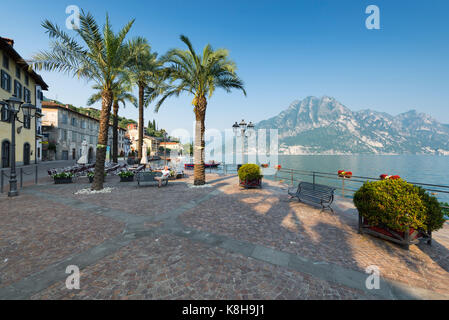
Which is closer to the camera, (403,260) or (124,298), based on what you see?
(124,298)

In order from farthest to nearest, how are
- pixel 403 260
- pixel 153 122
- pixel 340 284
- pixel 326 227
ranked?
pixel 153 122 < pixel 326 227 < pixel 403 260 < pixel 340 284

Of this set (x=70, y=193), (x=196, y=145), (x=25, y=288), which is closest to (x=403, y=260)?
(x=25, y=288)

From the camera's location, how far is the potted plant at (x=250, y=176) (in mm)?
10891

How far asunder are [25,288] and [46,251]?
4.16 feet

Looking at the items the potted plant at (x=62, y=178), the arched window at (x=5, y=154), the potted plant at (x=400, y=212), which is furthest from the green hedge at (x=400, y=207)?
the arched window at (x=5, y=154)

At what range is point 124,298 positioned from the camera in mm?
2621

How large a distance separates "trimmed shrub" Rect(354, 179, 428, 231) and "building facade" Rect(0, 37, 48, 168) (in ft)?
74.8

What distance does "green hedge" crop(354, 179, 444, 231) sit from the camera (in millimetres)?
4129

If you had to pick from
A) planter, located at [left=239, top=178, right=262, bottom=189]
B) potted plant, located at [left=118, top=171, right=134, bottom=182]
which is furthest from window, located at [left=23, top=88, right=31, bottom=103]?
planter, located at [left=239, top=178, right=262, bottom=189]

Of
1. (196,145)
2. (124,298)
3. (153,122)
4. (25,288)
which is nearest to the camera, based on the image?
(124,298)

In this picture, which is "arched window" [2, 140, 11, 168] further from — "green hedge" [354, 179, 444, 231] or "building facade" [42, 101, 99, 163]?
"green hedge" [354, 179, 444, 231]

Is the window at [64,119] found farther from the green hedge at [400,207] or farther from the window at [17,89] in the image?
the green hedge at [400,207]
